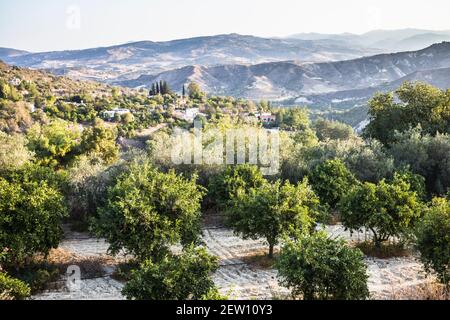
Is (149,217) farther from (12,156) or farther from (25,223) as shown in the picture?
(12,156)

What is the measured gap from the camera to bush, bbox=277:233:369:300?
970cm

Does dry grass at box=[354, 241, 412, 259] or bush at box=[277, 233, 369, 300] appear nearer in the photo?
bush at box=[277, 233, 369, 300]

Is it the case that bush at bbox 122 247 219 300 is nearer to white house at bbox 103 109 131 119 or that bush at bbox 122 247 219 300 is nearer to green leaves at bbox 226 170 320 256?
green leaves at bbox 226 170 320 256

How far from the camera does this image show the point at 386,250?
1494 cm

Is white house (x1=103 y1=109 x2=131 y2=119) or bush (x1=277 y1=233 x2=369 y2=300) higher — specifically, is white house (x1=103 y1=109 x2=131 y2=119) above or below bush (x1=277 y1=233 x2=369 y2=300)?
below

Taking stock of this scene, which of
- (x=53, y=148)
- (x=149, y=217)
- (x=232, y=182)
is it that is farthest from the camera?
(x=53, y=148)

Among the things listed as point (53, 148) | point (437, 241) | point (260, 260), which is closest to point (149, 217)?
point (260, 260)

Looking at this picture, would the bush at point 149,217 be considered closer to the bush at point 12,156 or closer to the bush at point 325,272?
the bush at point 325,272

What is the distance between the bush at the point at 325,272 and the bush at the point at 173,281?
184 cm

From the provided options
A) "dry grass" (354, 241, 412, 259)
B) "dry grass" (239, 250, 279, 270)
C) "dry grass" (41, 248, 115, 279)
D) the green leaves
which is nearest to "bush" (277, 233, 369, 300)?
the green leaves

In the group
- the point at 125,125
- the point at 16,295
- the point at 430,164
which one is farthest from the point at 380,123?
the point at 125,125

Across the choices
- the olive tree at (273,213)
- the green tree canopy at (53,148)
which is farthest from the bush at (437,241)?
the green tree canopy at (53,148)

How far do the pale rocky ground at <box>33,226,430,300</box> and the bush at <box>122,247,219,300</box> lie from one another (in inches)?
44.5

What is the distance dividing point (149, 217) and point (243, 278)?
332 centimetres
